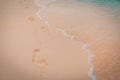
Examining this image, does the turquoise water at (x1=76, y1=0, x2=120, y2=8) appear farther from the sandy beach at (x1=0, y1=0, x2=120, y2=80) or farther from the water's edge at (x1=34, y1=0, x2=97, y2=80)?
the water's edge at (x1=34, y1=0, x2=97, y2=80)

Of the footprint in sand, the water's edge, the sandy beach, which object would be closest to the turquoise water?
the sandy beach

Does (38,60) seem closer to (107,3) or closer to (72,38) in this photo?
(72,38)

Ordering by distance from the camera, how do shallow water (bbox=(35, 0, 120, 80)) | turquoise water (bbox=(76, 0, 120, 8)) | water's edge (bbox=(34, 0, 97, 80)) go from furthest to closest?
turquoise water (bbox=(76, 0, 120, 8)), shallow water (bbox=(35, 0, 120, 80)), water's edge (bbox=(34, 0, 97, 80))

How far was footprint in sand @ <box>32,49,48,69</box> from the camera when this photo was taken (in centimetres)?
223

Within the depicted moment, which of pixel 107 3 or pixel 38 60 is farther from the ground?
pixel 107 3

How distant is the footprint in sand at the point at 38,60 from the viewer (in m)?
2.23

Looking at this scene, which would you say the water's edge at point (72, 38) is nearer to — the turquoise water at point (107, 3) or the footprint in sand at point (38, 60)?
the footprint in sand at point (38, 60)

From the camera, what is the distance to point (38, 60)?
2.31 metres

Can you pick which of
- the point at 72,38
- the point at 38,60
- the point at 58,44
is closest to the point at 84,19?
the point at 72,38

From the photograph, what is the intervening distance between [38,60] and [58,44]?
0.38 m

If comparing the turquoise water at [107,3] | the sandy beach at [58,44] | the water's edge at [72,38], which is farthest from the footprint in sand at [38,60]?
the turquoise water at [107,3]

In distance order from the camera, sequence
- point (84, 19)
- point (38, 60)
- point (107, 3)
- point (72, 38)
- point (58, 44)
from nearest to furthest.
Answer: point (38, 60) < point (58, 44) < point (72, 38) < point (84, 19) < point (107, 3)

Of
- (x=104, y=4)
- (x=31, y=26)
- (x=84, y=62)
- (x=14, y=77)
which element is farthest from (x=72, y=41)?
(x=104, y=4)

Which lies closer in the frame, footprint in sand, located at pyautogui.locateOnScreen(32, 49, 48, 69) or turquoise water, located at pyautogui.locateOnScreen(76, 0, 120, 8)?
footprint in sand, located at pyautogui.locateOnScreen(32, 49, 48, 69)
